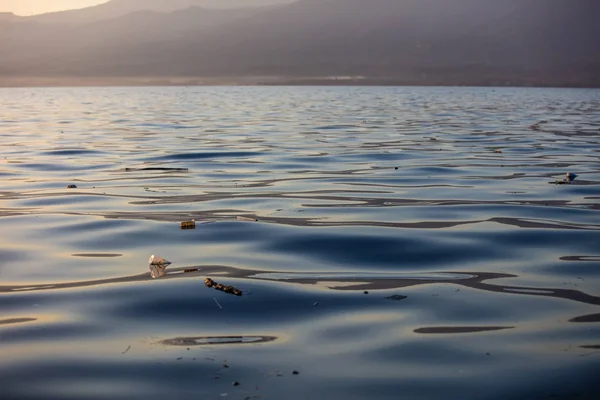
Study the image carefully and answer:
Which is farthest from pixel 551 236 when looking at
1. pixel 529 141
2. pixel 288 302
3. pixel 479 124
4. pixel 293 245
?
pixel 479 124

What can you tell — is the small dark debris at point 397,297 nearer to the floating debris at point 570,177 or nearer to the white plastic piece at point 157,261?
the white plastic piece at point 157,261

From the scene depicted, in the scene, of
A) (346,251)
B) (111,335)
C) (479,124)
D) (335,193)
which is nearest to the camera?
(111,335)

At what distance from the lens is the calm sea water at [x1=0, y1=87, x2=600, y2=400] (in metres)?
4.25

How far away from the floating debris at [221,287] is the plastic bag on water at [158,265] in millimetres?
593

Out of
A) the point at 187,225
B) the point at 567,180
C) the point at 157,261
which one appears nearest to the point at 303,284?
the point at 157,261

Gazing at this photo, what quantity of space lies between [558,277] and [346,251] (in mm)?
1799

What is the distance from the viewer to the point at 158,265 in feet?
22.3

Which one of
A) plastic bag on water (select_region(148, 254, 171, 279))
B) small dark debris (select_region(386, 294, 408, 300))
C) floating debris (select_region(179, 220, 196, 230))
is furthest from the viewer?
floating debris (select_region(179, 220, 196, 230))

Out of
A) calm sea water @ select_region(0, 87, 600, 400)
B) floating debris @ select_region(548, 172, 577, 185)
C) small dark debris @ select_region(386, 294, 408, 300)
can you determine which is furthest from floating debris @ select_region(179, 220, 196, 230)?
floating debris @ select_region(548, 172, 577, 185)

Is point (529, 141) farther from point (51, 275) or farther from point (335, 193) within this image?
point (51, 275)

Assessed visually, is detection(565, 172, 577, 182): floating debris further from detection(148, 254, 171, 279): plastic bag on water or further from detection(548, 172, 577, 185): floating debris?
detection(148, 254, 171, 279): plastic bag on water

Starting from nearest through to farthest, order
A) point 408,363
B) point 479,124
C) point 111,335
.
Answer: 1. point 408,363
2. point 111,335
3. point 479,124

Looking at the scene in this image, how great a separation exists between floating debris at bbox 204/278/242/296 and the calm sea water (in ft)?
0.28

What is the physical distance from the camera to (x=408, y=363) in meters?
4.43
